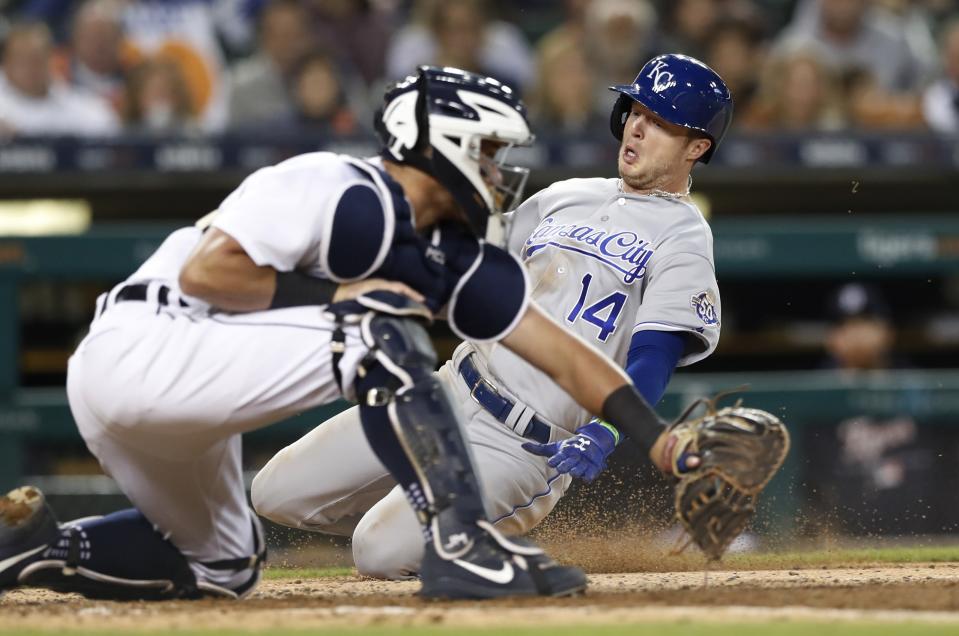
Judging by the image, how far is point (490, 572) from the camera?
3.32 m

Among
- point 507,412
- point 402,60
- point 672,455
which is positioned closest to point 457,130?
point 672,455

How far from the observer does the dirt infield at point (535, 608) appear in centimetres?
316

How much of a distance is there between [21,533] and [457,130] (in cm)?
141

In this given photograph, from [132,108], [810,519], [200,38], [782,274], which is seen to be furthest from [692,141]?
[200,38]

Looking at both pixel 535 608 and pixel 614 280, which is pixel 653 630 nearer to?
pixel 535 608

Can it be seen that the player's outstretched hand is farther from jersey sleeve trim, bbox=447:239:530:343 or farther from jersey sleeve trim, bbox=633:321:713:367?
jersey sleeve trim, bbox=633:321:713:367

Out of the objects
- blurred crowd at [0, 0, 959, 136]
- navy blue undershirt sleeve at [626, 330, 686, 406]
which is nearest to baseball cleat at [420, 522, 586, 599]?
navy blue undershirt sleeve at [626, 330, 686, 406]

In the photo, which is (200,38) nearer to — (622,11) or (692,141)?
(622,11)

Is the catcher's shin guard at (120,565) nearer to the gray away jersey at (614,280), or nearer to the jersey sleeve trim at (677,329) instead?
the gray away jersey at (614,280)

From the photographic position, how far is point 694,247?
14.4ft

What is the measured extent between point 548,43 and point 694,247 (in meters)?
4.63

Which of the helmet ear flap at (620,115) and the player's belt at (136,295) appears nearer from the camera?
the player's belt at (136,295)

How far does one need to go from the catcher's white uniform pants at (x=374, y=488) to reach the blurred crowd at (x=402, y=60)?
3.65 metres

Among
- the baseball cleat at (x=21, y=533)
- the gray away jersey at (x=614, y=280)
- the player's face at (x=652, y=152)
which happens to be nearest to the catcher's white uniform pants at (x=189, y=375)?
the baseball cleat at (x=21, y=533)
